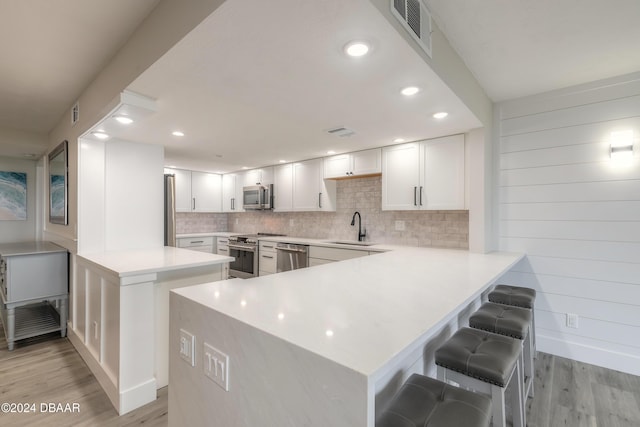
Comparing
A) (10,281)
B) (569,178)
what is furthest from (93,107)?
A: (569,178)

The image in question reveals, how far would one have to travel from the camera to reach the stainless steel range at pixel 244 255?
15.4 ft

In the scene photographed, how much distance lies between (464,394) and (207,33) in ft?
5.69

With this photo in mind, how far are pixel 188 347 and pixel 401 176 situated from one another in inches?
111

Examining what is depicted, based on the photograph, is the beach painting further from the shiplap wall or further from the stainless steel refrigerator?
the shiplap wall

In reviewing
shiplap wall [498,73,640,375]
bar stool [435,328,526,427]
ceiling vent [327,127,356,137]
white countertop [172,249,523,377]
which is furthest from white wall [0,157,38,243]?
shiplap wall [498,73,640,375]

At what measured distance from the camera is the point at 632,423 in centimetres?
180

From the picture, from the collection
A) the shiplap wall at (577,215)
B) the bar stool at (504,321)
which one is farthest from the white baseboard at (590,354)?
the bar stool at (504,321)

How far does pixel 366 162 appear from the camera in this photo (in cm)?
369

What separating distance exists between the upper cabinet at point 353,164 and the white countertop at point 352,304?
1983 millimetres

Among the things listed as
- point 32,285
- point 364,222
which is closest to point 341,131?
point 364,222

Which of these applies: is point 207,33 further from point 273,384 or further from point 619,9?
point 619,9

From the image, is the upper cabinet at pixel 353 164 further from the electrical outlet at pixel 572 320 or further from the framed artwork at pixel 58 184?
the framed artwork at pixel 58 184

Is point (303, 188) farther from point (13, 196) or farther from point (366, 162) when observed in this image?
point (13, 196)

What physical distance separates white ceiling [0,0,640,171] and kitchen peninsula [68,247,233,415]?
119cm
